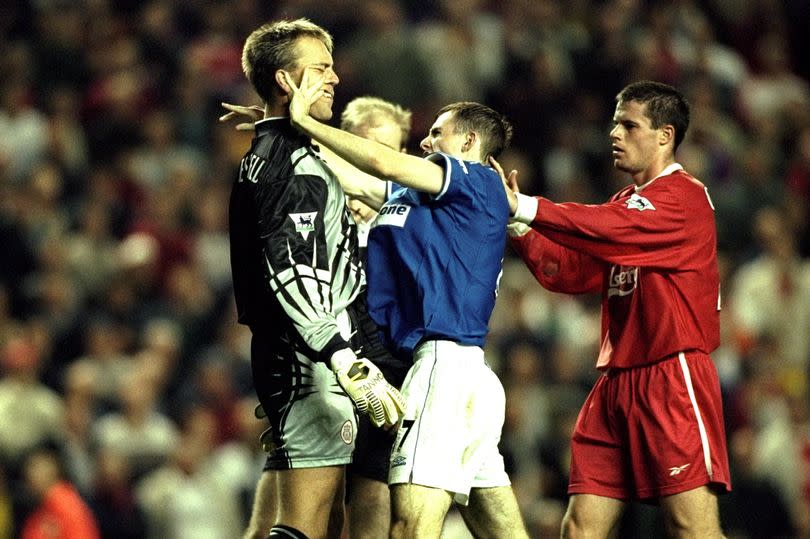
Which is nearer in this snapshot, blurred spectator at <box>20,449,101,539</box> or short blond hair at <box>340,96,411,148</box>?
short blond hair at <box>340,96,411,148</box>

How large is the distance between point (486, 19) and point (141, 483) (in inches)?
219

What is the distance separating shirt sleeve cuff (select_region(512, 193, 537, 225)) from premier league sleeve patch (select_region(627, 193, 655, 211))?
448 mm

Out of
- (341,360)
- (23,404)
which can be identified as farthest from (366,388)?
(23,404)

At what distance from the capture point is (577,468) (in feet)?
19.6

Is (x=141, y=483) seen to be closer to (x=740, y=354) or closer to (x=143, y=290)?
(x=143, y=290)

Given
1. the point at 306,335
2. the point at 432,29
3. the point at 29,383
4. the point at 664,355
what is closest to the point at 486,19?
the point at 432,29

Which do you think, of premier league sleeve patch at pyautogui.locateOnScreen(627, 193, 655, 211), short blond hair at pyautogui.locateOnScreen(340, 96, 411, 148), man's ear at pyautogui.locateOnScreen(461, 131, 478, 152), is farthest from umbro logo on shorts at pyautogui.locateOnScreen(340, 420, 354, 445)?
short blond hair at pyautogui.locateOnScreen(340, 96, 411, 148)

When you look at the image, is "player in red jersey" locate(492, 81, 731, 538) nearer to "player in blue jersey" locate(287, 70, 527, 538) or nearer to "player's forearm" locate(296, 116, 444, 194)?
"player in blue jersey" locate(287, 70, 527, 538)

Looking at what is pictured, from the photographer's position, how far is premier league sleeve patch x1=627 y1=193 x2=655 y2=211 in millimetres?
5781

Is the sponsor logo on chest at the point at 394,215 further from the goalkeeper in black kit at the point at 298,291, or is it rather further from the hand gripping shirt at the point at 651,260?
the hand gripping shirt at the point at 651,260

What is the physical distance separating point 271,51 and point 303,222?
0.66m

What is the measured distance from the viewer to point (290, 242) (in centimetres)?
500

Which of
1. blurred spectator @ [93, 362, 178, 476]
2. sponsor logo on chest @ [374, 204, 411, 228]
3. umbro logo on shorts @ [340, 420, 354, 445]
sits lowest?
blurred spectator @ [93, 362, 178, 476]

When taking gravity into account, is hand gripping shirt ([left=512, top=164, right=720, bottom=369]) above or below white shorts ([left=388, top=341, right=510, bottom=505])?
above
